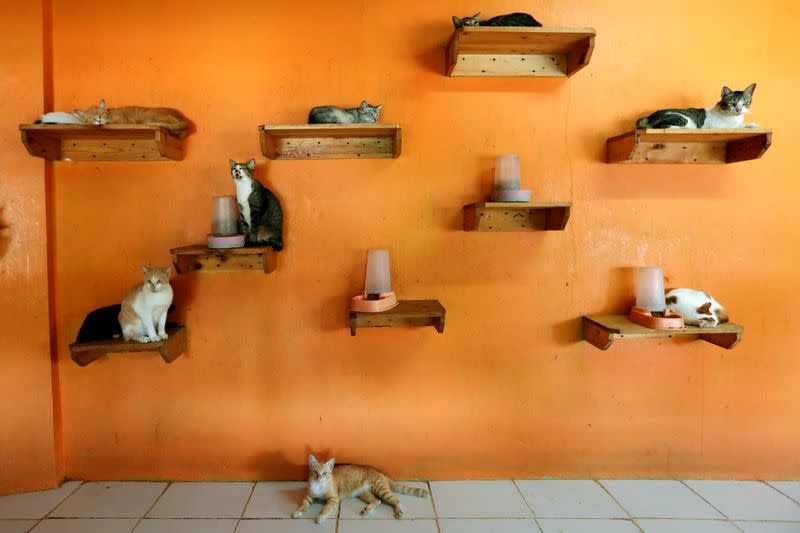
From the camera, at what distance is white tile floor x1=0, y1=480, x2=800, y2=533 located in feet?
6.12

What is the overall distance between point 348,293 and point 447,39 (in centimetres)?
121

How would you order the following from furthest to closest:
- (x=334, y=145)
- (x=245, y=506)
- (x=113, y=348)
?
1. (x=334, y=145)
2. (x=245, y=506)
3. (x=113, y=348)

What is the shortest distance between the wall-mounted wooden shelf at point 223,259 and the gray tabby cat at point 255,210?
0.05 m

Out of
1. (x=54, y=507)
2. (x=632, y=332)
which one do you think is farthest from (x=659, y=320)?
(x=54, y=507)

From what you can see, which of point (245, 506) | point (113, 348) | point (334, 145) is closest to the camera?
point (113, 348)

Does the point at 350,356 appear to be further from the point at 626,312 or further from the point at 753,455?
the point at 753,455

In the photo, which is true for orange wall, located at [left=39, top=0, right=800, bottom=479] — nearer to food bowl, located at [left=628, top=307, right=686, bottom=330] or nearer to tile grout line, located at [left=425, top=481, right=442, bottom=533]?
tile grout line, located at [left=425, top=481, right=442, bottom=533]

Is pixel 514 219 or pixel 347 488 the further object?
pixel 514 219

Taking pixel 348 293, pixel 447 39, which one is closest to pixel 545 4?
pixel 447 39

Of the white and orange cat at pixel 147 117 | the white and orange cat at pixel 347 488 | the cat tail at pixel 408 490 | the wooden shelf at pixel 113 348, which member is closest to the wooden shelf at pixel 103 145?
the white and orange cat at pixel 147 117

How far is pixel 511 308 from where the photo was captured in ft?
7.23

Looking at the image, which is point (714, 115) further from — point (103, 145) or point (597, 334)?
point (103, 145)

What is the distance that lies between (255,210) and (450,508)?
1480 mm

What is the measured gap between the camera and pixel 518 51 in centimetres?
209
